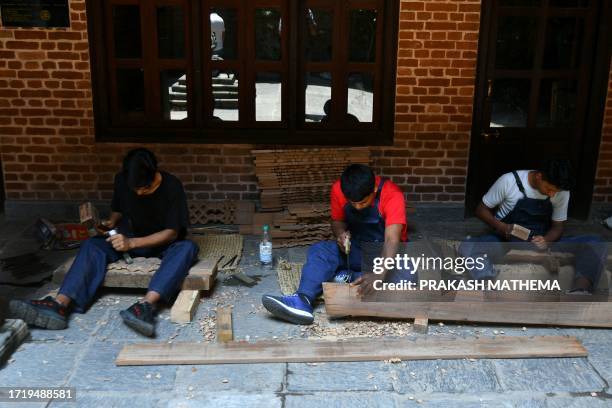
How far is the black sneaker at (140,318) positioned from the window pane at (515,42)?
4187 mm

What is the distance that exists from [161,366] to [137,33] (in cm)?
363

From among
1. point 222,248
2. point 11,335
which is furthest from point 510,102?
point 11,335

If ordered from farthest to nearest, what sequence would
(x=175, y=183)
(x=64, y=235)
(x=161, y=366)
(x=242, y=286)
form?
(x=64, y=235) < (x=242, y=286) < (x=175, y=183) < (x=161, y=366)

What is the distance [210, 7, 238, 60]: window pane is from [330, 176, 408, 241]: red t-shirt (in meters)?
2.30

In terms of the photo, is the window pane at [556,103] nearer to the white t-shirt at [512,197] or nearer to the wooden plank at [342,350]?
the white t-shirt at [512,197]

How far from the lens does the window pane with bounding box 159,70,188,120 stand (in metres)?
6.42

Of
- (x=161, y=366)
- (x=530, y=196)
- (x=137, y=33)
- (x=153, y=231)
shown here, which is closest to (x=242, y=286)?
(x=153, y=231)

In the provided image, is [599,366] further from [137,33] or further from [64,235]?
[137,33]

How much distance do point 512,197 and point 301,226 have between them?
1.94m

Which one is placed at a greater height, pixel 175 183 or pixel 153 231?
pixel 175 183

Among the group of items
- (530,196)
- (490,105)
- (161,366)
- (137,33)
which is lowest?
(161,366)

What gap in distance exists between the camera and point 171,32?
6312 millimetres

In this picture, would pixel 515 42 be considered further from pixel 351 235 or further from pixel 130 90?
pixel 130 90

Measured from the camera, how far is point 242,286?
5148 mm
